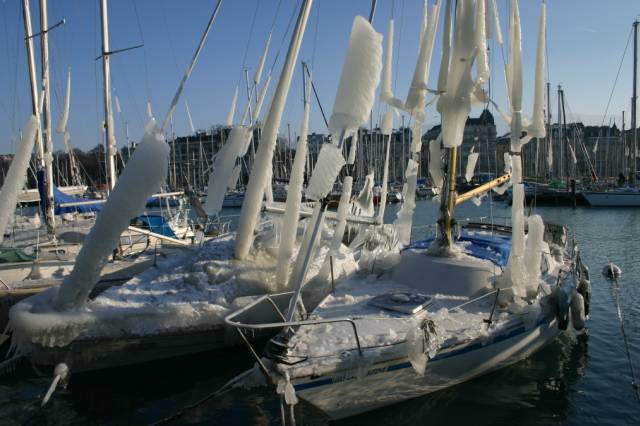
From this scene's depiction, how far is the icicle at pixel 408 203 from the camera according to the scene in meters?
13.1

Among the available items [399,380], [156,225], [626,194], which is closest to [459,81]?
[399,380]

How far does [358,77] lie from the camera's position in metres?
7.74

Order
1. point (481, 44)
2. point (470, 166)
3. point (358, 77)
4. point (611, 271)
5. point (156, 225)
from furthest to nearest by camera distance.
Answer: point (156, 225) < point (611, 271) < point (470, 166) < point (481, 44) < point (358, 77)

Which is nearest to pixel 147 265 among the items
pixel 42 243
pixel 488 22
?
pixel 42 243

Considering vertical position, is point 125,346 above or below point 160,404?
above

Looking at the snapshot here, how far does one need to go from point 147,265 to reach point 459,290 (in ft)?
27.2

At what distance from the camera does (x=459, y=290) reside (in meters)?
10.3

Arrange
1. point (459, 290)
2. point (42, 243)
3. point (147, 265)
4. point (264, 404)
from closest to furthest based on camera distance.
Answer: point (264, 404), point (459, 290), point (147, 265), point (42, 243)

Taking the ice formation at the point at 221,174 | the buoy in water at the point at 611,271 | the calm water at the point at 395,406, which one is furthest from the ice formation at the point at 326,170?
the buoy in water at the point at 611,271

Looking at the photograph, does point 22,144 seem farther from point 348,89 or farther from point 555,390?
point 555,390

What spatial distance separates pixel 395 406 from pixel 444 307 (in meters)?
2.05

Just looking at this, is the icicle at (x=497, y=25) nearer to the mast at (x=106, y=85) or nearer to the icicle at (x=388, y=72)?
the icicle at (x=388, y=72)

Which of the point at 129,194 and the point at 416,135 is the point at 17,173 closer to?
the point at 129,194

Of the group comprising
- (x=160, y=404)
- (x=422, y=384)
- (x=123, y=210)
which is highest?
(x=123, y=210)
